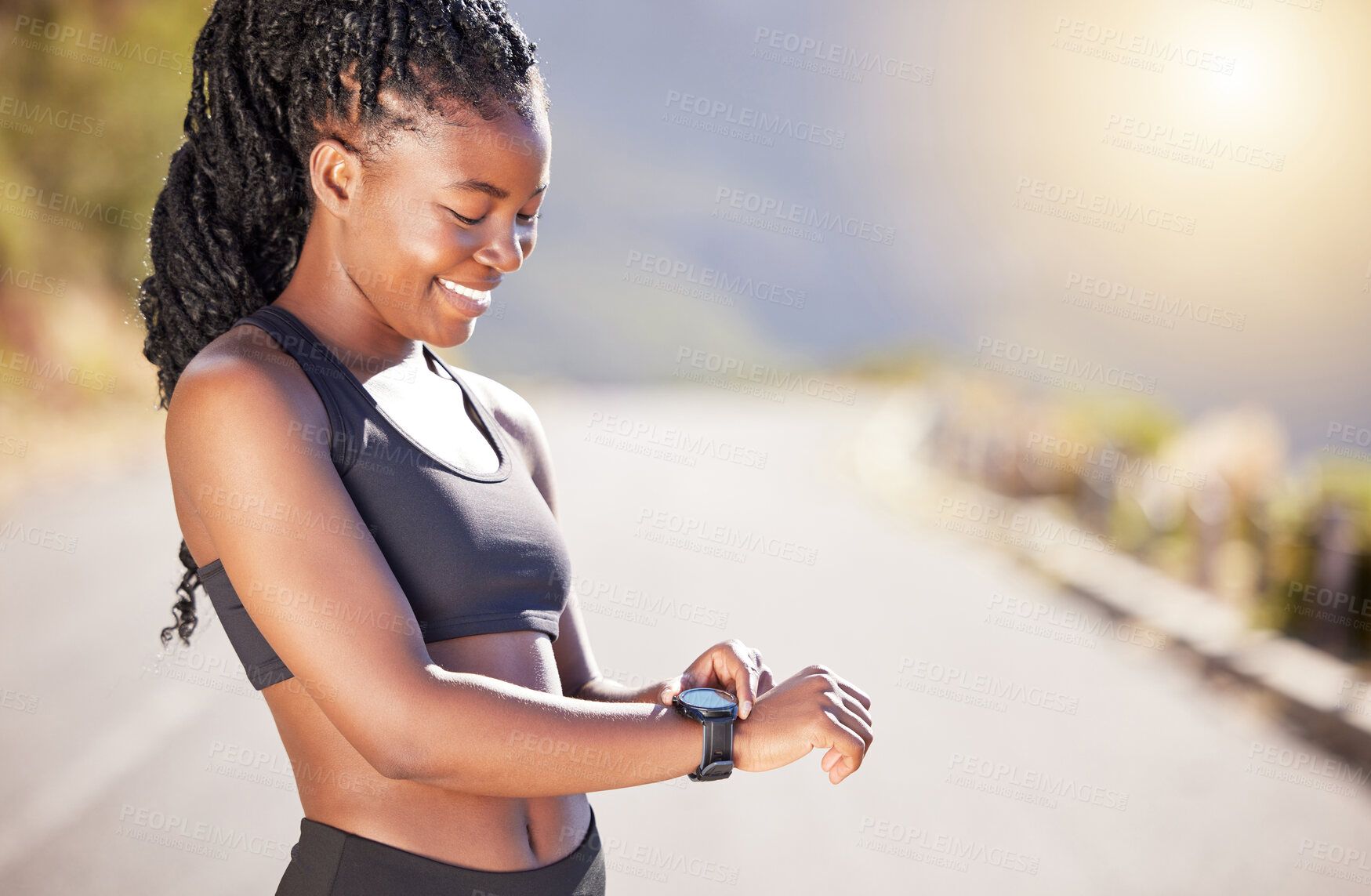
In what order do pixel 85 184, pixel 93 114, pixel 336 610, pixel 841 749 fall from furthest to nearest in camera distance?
pixel 85 184 < pixel 93 114 < pixel 841 749 < pixel 336 610

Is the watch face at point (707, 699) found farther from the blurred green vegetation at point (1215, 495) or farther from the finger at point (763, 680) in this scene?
the blurred green vegetation at point (1215, 495)

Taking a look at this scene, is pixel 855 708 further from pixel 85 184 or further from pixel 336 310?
pixel 85 184

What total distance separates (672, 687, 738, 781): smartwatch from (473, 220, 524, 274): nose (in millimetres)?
644

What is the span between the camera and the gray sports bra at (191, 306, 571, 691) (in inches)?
56.9

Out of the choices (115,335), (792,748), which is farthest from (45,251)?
A: (792,748)

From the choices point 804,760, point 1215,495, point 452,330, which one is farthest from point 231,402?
point 1215,495

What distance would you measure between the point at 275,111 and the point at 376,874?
1.12 metres

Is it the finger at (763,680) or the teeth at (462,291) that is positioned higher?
the teeth at (462,291)

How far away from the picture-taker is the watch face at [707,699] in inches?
58.6

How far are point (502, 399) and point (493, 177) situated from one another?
47cm

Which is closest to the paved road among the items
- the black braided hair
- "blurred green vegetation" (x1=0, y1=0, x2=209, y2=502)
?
the black braided hair

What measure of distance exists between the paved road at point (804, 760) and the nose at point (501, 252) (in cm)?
308

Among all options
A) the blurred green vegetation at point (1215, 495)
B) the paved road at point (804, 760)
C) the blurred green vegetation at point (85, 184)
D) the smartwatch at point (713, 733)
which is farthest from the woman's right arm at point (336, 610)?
the blurred green vegetation at point (85, 184)

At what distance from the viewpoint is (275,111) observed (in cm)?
167
